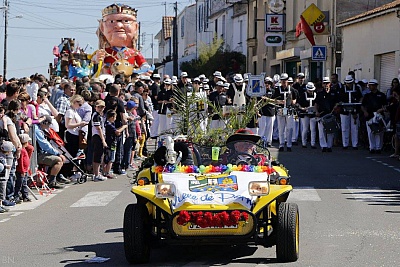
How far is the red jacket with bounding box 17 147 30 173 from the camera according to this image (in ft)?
50.0

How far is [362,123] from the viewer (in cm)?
2748

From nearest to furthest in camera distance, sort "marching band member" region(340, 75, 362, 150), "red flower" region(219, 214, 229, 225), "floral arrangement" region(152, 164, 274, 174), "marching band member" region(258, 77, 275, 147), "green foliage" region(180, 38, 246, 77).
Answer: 1. "red flower" region(219, 214, 229, 225)
2. "floral arrangement" region(152, 164, 274, 174)
3. "marching band member" region(258, 77, 275, 147)
4. "marching band member" region(340, 75, 362, 150)
5. "green foliage" region(180, 38, 246, 77)

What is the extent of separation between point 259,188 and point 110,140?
412 inches

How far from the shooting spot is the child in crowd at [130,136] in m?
21.2

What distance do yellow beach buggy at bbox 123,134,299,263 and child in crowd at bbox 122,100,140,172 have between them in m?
10.9

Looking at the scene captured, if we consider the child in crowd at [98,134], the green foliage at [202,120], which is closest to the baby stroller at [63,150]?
the child in crowd at [98,134]

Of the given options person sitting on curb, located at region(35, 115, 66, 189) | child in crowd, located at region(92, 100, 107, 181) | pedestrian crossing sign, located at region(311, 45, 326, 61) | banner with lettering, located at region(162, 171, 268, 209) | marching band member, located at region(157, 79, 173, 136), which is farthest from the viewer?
pedestrian crossing sign, located at region(311, 45, 326, 61)

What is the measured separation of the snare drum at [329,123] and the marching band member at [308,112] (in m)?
0.72

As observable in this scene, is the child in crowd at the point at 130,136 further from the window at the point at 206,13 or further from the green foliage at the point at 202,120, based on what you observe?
the window at the point at 206,13

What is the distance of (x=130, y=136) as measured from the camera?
21.4 meters

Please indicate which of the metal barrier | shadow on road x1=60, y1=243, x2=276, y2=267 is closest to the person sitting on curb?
the metal barrier

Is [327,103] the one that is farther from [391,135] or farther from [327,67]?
[327,67]

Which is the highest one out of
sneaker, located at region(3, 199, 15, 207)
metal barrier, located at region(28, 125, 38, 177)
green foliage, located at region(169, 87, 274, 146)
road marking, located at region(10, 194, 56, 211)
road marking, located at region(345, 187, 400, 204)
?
green foliage, located at region(169, 87, 274, 146)

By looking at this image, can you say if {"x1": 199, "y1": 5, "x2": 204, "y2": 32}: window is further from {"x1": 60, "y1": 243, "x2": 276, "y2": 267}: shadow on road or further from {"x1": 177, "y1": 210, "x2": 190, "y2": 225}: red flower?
{"x1": 177, "y1": 210, "x2": 190, "y2": 225}: red flower
